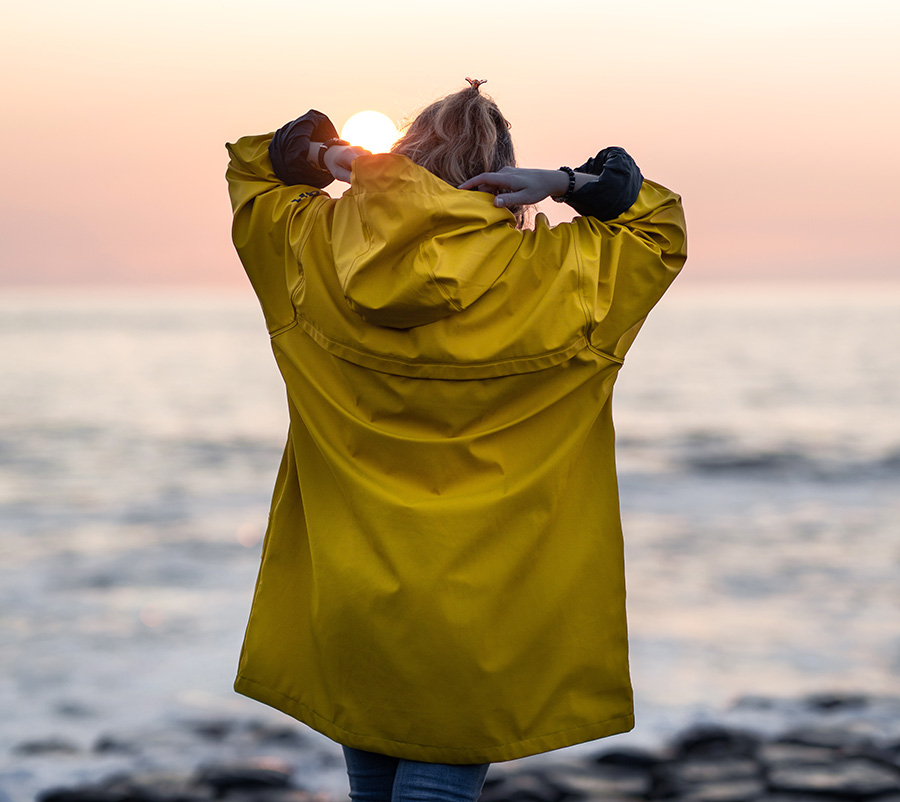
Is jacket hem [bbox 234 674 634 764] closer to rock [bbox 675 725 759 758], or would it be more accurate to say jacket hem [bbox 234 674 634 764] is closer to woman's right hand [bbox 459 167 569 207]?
woman's right hand [bbox 459 167 569 207]

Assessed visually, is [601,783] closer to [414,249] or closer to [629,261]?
[629,261]

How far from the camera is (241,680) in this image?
1.98 meters

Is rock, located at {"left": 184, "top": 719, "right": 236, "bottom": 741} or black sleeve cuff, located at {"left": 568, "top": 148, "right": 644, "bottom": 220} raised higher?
black sleeve cuff, located at {"left": 568, "top": 148, "right": 644, "bottom": 220}

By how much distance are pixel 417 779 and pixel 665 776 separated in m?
Answer: 2.93

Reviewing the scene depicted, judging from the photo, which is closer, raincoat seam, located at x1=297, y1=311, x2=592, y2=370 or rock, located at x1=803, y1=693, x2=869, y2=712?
raincoat seam, located at x1=297, y1=311, x2=592, y2=370

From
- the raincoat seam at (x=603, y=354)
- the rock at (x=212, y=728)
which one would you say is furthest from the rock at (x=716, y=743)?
the raincoat seam at (x=603, y=354)

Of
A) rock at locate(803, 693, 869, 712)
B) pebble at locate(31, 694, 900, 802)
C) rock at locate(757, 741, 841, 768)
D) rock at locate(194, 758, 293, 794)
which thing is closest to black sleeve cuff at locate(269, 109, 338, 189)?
pebble at locate(31, 694, 900, 802)

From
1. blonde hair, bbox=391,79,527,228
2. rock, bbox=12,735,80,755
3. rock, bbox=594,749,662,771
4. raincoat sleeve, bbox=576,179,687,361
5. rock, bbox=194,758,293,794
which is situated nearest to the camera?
raincoat sleeve, bbox=576,179,687,361

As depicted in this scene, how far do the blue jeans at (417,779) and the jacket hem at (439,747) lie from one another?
1.1 inches

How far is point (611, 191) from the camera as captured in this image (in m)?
1.82

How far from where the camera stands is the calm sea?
5965 millimetres

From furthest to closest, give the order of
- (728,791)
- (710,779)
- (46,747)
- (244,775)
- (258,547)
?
1. (258,547)
2. (46,747)
3. (244,775)
4. (710,779)
5. (728,791)

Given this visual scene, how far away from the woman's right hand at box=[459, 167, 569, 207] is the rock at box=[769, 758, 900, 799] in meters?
3.31

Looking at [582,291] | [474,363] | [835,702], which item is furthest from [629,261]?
[835,702]
